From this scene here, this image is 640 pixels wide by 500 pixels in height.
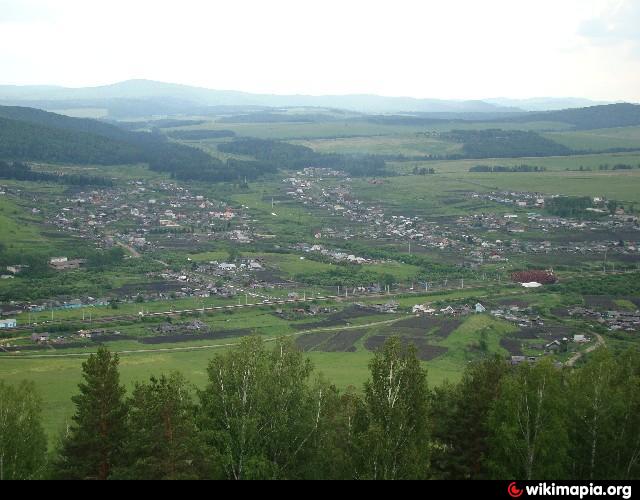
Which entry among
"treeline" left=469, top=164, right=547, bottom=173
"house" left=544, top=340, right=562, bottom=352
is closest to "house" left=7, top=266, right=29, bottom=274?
"house" left=544, top=340, right=562, bottom=352

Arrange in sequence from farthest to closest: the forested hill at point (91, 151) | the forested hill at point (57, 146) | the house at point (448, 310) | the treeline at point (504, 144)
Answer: the treeline at point (504, 144) < the forested hill at point (57, 146) < the forested hill at point (91, 151) < the house at point (448, 310)

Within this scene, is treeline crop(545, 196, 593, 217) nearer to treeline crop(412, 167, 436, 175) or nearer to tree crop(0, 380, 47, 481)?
treeline crop(412, 167, 436, 175)

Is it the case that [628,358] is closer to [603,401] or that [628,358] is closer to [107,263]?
[603,401]

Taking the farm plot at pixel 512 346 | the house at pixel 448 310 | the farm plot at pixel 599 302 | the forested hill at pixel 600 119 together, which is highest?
the forested hill at pixel 600 119

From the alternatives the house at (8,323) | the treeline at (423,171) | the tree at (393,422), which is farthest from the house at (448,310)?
the treeline at (423,171)

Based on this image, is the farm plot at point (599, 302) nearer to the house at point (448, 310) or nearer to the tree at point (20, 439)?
the house at point (448, 310)

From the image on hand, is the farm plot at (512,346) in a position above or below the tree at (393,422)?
below

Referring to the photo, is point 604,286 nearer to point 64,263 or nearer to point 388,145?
point 64,263

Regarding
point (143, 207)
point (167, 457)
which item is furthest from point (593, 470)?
point (143, 207)
